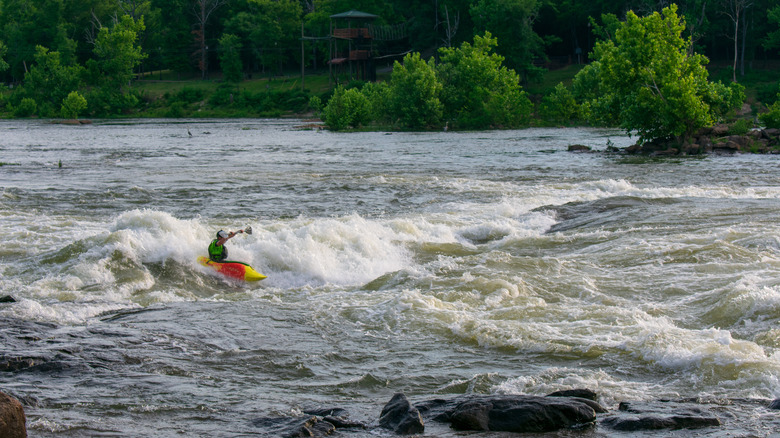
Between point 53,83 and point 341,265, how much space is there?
262ft

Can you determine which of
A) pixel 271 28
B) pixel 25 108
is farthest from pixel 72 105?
pixel 271 28

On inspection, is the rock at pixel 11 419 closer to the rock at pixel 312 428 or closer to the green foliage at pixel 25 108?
the rock at pixel 312 428

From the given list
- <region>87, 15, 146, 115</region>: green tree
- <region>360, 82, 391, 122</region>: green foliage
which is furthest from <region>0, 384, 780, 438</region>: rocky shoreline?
<region>87, 15, 146, 115</region>: green tree

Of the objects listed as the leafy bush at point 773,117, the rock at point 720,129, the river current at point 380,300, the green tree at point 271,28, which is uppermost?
the green tree at point 271,28

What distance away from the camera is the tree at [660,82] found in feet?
103

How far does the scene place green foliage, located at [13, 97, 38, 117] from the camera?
78562 millimetres

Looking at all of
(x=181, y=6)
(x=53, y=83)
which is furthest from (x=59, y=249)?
(x=181, y=6)

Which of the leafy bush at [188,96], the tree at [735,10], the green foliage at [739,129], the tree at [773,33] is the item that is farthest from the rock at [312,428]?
the leafy bush at [188,96]

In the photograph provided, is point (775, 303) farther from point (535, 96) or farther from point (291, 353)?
point (535, 96)

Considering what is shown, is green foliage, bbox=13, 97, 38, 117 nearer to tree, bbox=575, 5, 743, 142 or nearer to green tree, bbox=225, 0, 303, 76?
green tree, bbox=225, 0, 303, 76

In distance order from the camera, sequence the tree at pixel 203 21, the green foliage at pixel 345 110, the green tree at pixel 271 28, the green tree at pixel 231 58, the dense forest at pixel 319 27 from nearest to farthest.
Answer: the green foliage at pixel 345 110 → the dense forest at pixel 319 27 → the green tree at pixel 231 58 → the green tree at pixel 271 28 → the tree at pixel 203 21

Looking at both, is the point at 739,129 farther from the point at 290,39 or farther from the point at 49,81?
the point at 49,81

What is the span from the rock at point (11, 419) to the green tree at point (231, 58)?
281ft

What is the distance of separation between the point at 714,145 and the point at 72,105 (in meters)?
61.3
